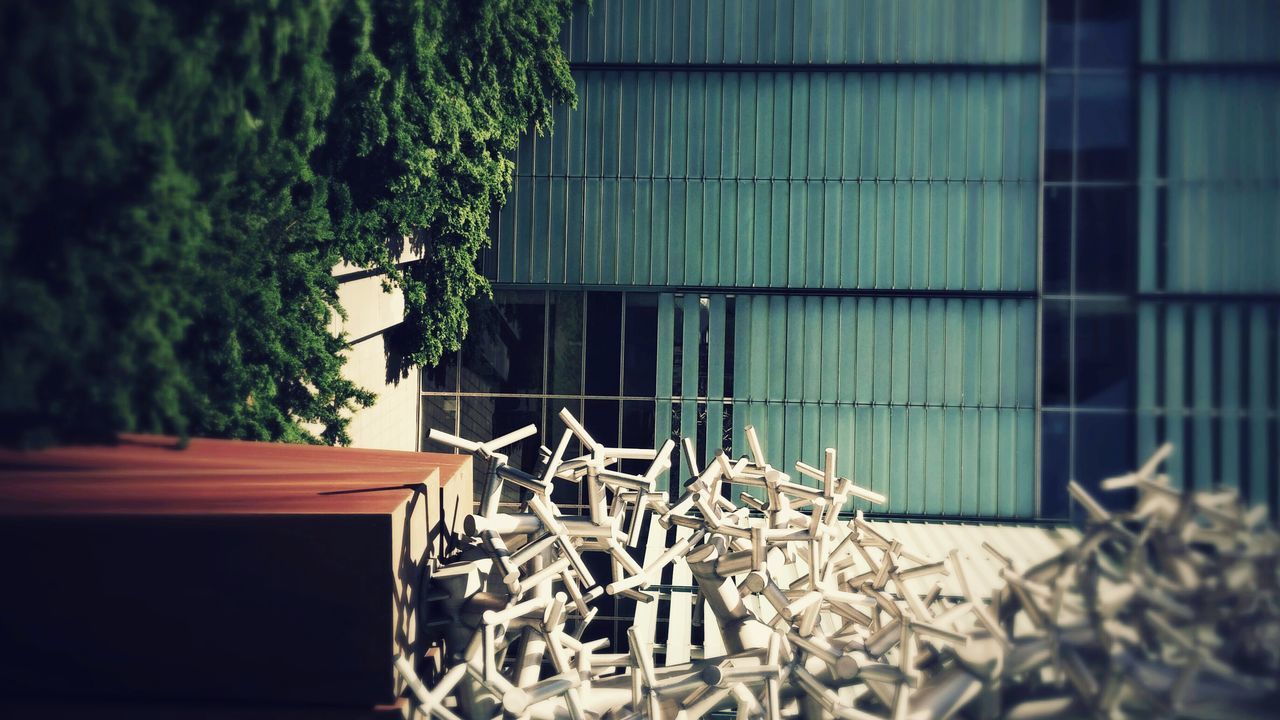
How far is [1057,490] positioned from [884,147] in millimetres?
12751

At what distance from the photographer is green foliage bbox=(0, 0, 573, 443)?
2.35 m

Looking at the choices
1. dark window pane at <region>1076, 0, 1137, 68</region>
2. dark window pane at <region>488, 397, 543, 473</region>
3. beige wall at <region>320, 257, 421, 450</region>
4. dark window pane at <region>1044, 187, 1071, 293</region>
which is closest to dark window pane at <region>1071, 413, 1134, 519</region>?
dark window pane at <region>1076, 0, 1137, 68</region>

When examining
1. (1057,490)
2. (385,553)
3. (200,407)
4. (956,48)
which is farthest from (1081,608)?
(956,48)

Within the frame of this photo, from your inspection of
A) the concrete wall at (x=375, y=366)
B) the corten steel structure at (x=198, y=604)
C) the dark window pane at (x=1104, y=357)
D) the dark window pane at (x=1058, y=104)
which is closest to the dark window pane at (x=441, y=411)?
the concrete wall at (x=375, y=366)

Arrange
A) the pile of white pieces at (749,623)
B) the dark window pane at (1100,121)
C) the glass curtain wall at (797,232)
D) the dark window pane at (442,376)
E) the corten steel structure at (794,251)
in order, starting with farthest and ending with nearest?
the dark window pane at (442,376), the glass curtain wall at (797,232), the corten steel structure at (794,251), the dark window pane at (1100,121), the pile of white pieces at (749,623)

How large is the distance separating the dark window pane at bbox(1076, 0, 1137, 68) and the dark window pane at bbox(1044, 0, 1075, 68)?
0.53ft

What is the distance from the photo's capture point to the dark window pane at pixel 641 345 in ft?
49.6

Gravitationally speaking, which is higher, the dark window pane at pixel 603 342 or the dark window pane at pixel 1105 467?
the dark window pane at pixel 603 342

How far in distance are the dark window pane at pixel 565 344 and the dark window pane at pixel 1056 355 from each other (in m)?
8.09

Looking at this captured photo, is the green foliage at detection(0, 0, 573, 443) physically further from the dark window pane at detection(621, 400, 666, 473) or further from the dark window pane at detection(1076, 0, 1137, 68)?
the dark window pane at detection(621, 400, 666, 473)

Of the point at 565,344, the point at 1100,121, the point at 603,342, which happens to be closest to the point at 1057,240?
the point at 603,342

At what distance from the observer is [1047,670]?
8.39 feet

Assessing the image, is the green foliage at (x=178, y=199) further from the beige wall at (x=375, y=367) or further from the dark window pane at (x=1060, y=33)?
the dark window pane at (x=1060, y=33)

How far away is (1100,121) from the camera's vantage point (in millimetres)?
4848
